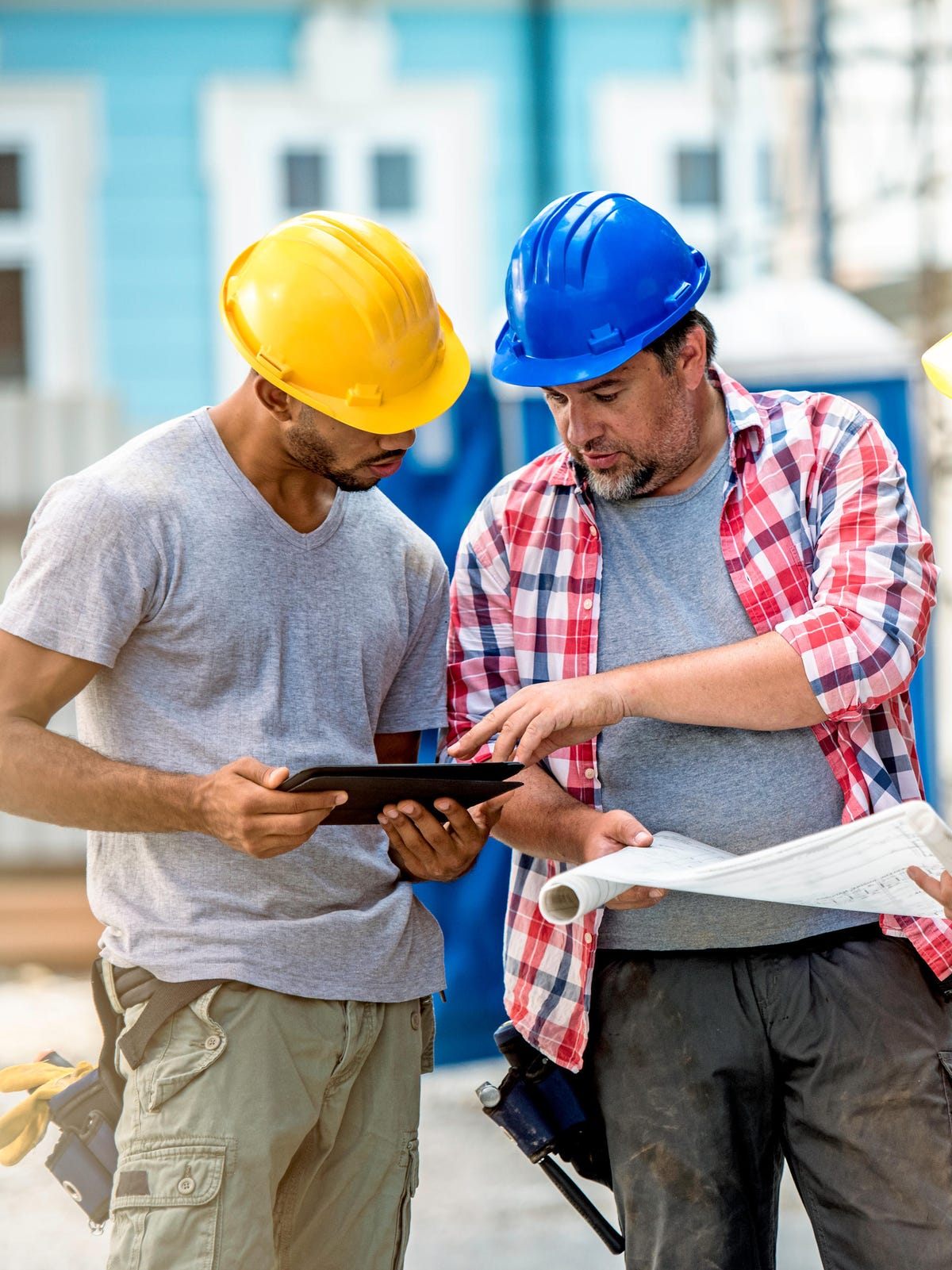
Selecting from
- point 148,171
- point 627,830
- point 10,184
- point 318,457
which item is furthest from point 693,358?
point 10,184

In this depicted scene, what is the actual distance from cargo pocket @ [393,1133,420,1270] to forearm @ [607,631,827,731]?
86 cm

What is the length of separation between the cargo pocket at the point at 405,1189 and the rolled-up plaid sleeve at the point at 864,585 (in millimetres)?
1012

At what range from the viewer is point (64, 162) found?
8797 millimetres

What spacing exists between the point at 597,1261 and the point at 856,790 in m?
2.48

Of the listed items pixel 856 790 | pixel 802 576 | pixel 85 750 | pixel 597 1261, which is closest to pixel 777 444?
pixel 802 576

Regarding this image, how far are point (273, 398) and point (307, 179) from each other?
7.17m

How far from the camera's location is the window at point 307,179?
9.10 m

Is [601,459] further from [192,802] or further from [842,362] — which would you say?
[842,362]

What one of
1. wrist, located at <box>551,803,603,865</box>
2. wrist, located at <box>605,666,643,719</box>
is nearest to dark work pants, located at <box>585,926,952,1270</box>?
wrist, located at <box>551,803,603,865</box>

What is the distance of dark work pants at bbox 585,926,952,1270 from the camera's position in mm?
2291

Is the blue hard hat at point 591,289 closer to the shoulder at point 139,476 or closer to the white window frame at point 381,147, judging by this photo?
the shoulder at point 139,476

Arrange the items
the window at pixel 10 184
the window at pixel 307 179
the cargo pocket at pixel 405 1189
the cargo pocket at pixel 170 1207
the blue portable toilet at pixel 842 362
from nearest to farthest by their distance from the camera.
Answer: the cargo pocket at pixel 170 1207, the cargo pocket at pixel 405 1189, the blue portable toilet at pixel 842 362, the window at pixel 10 184, the window at pixel 307 179

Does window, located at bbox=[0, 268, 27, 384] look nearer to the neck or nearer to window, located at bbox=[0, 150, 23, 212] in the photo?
window, located at bbox=[0, 150, 23, 212]

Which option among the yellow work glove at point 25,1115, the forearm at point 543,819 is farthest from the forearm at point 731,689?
the yellow work glove at point 25,1115
